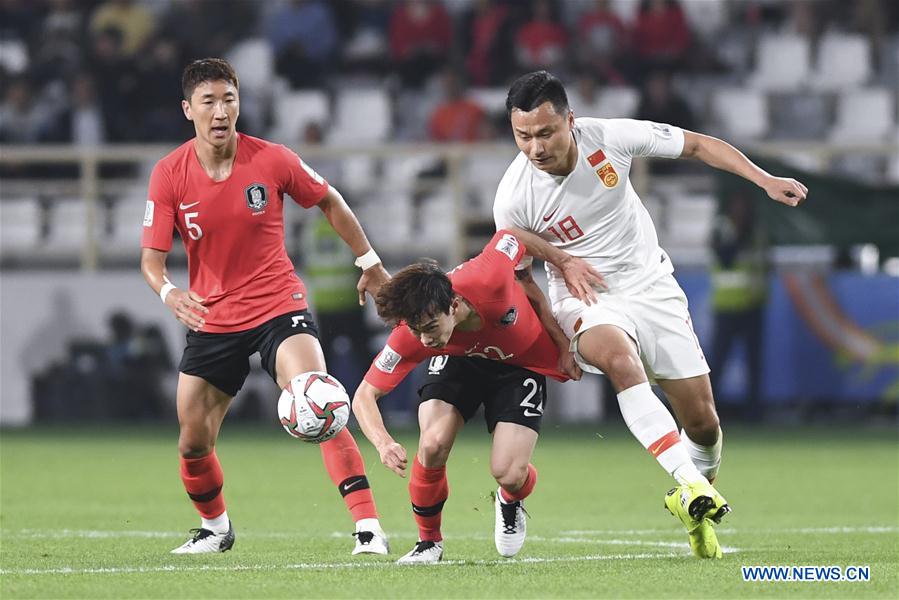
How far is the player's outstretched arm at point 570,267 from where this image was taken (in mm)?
7301

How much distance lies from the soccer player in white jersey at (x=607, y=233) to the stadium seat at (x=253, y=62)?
37.1 ft

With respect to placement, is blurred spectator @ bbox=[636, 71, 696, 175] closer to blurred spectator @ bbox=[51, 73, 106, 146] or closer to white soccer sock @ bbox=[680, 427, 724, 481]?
blurred spectator @ bbox=[51, 73, 106, 146]

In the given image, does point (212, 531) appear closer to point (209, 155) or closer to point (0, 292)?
point (209, 155)

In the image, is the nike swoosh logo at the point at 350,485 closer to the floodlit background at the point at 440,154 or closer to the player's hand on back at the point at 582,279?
the player's hand on back at the point at 582,279

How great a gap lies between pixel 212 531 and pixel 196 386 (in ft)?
2.35

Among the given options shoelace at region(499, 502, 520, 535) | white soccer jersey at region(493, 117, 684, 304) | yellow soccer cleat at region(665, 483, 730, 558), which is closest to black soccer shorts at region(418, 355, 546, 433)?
shoelace at region(499, 502, 520, 535)

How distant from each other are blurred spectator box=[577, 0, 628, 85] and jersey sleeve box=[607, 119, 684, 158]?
436 inches

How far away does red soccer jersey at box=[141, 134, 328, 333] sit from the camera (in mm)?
7414

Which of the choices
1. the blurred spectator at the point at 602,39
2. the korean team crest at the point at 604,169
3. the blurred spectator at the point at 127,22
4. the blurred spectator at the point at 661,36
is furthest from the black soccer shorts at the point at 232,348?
the blurred spectator at the point at 661,36

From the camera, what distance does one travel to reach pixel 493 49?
60.5ft

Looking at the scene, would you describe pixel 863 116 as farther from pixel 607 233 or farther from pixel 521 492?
pixel 521 492

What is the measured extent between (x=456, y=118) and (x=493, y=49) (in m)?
1.33

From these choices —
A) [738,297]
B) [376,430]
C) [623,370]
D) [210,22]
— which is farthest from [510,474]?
[210,22]

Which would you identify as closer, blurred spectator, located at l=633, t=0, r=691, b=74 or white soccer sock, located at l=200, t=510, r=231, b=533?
white soccer sock, located at l=200, t=510, r=231, b=533
